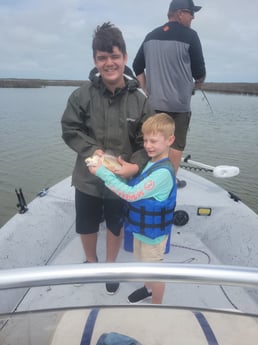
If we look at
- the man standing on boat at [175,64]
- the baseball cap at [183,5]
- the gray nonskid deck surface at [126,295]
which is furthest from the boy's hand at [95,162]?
the baseball cap at [183,5]

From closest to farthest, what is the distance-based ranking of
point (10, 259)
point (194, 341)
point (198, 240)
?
point (194, 341) → point (10, 259) → point (198, 240)

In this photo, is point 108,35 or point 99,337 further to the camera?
point 108,35

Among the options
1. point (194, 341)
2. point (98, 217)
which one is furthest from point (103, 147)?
point (194, 341)

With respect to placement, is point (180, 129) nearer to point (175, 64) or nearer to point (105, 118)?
point (175, 64)

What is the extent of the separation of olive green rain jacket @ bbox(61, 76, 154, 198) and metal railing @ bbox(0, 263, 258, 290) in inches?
50.3

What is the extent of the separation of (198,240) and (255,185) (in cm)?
561

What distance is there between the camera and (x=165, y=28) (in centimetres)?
336

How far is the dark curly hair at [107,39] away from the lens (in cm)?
216

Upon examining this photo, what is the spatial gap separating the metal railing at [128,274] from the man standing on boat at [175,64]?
254cm

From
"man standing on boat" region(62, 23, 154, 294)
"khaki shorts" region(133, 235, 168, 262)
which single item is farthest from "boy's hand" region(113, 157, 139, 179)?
"khaki shorts" region(133, 235, 168, 262)

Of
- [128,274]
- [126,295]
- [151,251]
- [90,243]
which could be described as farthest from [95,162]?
[126,295]

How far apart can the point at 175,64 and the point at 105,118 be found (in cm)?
143

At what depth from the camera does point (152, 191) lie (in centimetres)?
219

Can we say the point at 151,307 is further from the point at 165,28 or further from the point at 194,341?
the point at 165,28
